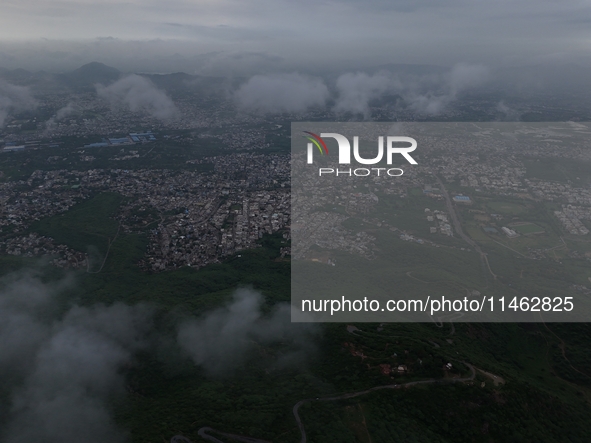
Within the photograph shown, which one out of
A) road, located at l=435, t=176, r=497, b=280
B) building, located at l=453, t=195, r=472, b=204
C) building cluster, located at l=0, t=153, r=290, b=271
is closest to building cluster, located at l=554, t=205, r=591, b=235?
building, located at l=453, t=195, r=472, b=204

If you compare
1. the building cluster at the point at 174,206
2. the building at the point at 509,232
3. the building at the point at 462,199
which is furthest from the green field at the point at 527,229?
the building cluster at the point at 174,206

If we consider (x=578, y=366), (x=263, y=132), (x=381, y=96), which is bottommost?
(x=578, y=366)

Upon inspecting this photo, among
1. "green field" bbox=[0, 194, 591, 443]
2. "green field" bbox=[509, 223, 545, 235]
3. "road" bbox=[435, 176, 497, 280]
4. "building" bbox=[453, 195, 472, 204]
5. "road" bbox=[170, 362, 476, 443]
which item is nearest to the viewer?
"road" bbox=[170, 362, 476, 443]

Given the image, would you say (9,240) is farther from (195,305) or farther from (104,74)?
(104,74)

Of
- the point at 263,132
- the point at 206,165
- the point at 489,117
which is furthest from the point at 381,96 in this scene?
the point at 206,165

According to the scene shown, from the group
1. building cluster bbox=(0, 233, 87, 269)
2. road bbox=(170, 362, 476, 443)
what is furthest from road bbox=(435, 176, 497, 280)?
building cluster bbox=(0, 233, 87, 269)

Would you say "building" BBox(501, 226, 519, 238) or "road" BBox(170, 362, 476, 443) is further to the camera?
"building" BBox(501, 226, 519, 238)

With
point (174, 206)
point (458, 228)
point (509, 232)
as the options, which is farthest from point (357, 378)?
point (174, 206)

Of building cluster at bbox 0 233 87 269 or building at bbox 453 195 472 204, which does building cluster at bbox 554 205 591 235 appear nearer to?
building at bbox 453 195 472 204

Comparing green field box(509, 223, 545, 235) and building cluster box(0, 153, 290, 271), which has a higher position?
building cluster box(0, 153, 290, 271)

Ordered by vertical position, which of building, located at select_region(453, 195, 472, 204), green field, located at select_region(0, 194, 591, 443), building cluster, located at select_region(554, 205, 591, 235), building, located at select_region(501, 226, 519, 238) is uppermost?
building, located at select_region(453, 195, 472, 204)
